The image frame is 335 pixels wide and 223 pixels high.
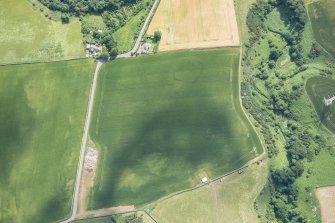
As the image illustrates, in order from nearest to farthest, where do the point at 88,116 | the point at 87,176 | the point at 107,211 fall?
the point at 107,211 < the point at 87,176 < the point at 88,116

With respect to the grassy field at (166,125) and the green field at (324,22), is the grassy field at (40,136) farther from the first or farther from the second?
the green field at (324,22)

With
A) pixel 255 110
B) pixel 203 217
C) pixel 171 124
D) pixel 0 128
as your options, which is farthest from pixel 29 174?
pixel 255 110

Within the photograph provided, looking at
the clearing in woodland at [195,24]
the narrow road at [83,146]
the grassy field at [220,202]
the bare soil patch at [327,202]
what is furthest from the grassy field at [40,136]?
the bare soil patch at [327,202]

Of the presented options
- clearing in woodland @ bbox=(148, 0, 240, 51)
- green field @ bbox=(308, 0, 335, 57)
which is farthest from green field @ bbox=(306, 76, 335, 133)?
clearing in woodland @ bbox=(148, 0, 240, 51)

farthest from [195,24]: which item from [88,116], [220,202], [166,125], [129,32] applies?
[220,202]

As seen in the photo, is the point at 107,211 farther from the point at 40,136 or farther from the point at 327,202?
the point at 327,202
